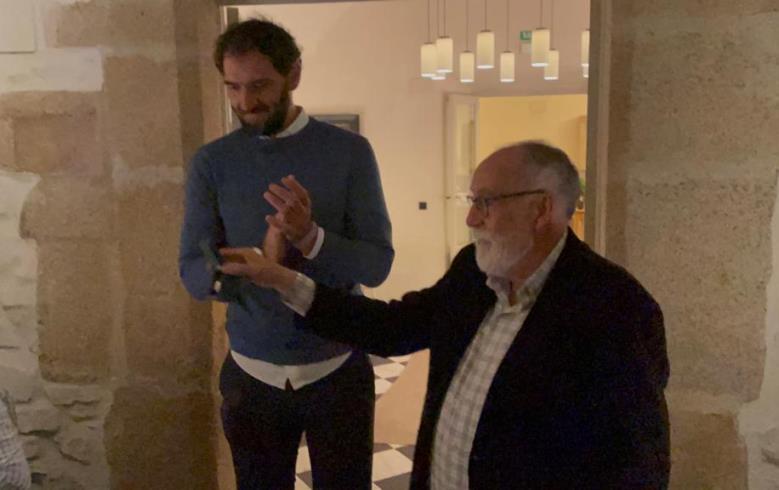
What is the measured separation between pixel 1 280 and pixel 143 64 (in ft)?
2.19

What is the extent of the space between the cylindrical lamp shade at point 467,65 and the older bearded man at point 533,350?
4.61 m

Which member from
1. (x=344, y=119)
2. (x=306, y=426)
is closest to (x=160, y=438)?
(x=306, y=426)

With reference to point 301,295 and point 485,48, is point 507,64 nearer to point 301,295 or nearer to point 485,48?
point 485,48

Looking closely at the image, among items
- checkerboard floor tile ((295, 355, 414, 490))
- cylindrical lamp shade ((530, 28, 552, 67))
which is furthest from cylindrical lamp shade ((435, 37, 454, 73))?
checkerboard floor tile ((295, 355, 414, 490))

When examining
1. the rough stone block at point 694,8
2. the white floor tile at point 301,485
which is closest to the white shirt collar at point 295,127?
the rough stone block at point 694,8

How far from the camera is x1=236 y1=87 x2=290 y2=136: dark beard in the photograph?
1.46 meters

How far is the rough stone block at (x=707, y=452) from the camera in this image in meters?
1.58

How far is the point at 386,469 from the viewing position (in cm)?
296

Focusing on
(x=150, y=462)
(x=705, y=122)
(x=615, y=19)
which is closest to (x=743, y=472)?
(x=705, y=122)

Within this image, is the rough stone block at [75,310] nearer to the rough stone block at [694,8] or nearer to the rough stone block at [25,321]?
the rough stone block at [25,321]

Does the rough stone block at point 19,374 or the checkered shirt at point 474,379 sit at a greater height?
the checkered shirt at point 474,379

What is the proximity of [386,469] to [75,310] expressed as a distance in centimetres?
155

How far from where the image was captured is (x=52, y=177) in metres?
1.81

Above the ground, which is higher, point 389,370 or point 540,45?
point 540,45
